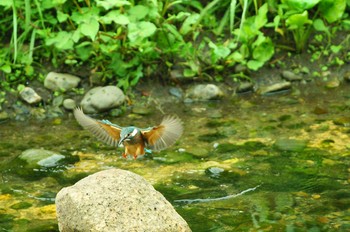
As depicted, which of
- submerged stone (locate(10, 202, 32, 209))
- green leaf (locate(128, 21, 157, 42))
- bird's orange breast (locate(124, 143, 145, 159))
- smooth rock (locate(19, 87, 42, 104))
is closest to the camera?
bird's orange breast (locate(124, 143, 145, 159))

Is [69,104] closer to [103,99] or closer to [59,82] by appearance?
[59,82]

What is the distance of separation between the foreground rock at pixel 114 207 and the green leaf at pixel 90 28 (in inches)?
95.3

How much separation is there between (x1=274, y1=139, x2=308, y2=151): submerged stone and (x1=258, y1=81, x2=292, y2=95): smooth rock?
1.24 meters

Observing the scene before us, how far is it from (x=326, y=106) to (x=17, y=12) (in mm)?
3047

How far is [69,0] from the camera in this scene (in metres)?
7.11

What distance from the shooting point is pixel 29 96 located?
22.9 ft

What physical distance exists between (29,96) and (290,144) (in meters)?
2.57

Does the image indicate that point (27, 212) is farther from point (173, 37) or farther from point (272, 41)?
point (272, 41)

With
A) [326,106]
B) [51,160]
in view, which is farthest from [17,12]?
[326,106]

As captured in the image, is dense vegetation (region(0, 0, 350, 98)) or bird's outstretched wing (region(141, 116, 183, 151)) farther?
dense vegetation (region(0, 0, 350, 98))

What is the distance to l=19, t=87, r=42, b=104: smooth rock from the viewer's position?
6973 mm

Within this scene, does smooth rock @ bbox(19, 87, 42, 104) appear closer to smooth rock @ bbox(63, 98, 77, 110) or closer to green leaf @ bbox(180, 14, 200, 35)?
smooth rock @ bbox(63, 98, 77, 110)

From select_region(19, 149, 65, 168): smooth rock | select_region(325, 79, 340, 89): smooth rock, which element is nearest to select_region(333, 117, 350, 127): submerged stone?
select_region(325, 79, 340, 89): smooth rock

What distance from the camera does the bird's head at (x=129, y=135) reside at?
4598 mm
